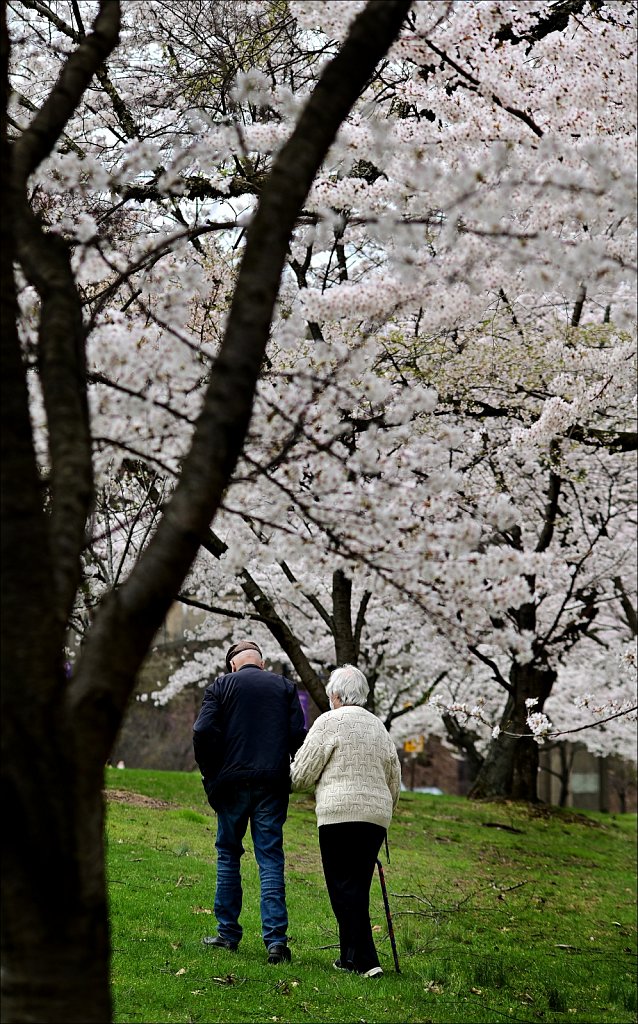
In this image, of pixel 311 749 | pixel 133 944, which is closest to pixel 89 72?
pixel 311 749

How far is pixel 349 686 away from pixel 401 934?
2188mm

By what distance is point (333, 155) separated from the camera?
5730 millimetres

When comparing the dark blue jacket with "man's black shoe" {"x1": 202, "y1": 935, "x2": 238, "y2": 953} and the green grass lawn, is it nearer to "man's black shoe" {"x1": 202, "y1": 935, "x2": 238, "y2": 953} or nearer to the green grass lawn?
"man's black shoe" {"x1": 202, "y1": 935, "x2": 238, "y2": 953}

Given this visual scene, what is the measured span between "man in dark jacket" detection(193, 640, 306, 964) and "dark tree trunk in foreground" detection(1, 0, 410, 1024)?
10.4 ft

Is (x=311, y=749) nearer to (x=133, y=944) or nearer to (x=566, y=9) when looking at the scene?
(x=133, y=944)

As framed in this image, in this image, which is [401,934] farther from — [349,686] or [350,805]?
[349,686]

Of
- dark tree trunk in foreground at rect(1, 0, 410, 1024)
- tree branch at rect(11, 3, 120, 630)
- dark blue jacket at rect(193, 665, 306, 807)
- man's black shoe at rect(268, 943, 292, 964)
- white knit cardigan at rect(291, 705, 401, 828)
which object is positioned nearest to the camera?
dark tree trunk in foreground at rect(1, 0, 410, 1024)

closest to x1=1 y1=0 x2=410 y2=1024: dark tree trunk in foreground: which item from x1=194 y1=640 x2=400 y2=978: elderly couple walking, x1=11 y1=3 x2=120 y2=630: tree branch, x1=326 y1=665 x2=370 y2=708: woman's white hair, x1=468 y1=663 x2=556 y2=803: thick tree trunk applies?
x1=11 y1=3 x2=120 y2=630: tree branch

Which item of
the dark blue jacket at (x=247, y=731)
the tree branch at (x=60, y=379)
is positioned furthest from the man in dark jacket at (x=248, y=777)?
the tree branch at (x=60, y=379)

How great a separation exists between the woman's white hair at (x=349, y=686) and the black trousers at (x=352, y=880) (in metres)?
0.74

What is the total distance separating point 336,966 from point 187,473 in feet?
13.1

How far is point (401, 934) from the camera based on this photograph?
673cm

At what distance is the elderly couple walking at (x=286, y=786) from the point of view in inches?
213

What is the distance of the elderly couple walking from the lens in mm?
5410
